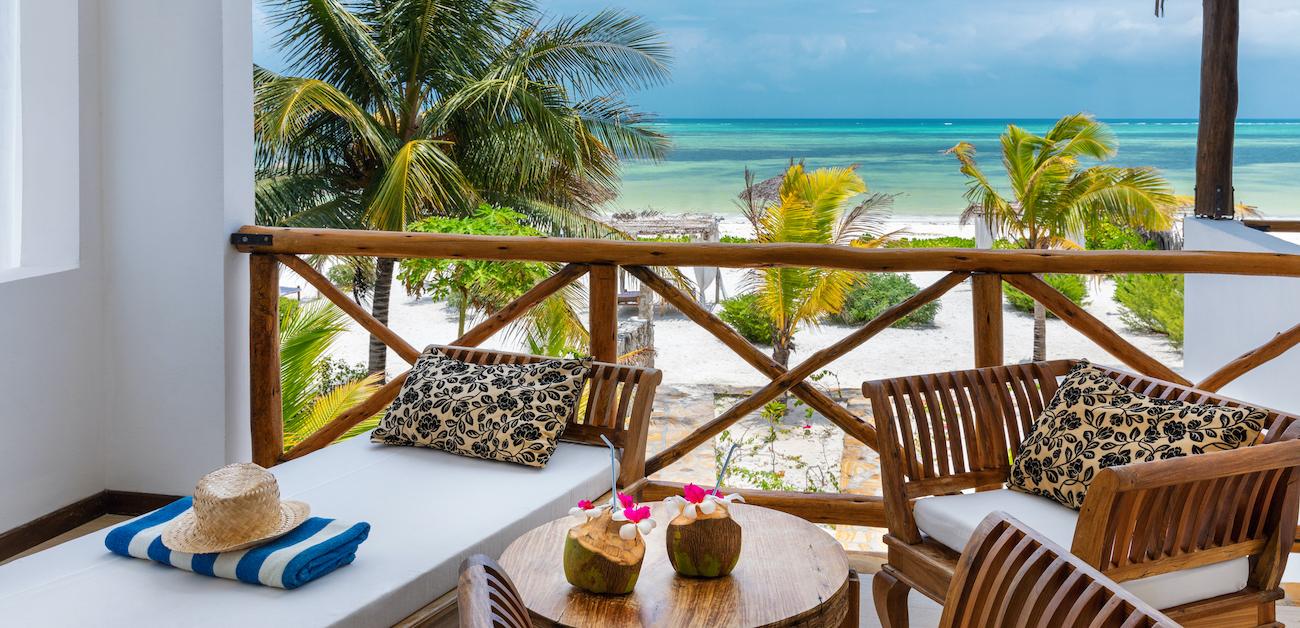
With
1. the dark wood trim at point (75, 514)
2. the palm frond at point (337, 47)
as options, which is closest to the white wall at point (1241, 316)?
the dark wood trim at point (75, 514)

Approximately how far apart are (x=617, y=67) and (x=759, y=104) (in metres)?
20.9

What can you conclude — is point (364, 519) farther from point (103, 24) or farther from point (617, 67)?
point (617, 67)

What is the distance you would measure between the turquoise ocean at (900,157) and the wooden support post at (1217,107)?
20992 mm

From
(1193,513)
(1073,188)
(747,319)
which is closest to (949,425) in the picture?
(1193,513)

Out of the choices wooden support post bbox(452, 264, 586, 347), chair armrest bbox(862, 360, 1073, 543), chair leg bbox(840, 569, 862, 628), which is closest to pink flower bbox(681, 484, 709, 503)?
chair leg bbox(840, 569, 862, 628)

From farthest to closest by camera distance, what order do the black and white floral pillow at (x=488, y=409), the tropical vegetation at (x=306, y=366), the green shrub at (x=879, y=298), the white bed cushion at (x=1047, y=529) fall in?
the green shrub at (x=879, y=298) < the tropical vegetation at (x=306, y=366) < the black and white floral pillow at (x=488, y=409) < the white bed cushion at (x=1047, y=529)

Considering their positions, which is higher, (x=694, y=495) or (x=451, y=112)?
(x=451, y=112)

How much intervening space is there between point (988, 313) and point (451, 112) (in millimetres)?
7677

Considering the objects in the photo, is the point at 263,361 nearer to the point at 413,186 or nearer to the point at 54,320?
the point at 54,320

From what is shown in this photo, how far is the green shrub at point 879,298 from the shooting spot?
17609 millimetres

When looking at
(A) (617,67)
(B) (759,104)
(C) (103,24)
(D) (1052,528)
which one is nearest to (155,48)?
(C) (103,24)

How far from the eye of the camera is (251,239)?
132 inches

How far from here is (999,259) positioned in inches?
119

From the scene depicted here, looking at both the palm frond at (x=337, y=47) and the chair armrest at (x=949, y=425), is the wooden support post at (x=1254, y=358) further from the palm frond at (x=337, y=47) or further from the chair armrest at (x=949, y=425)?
the palm frond at (x=337, y=47)
